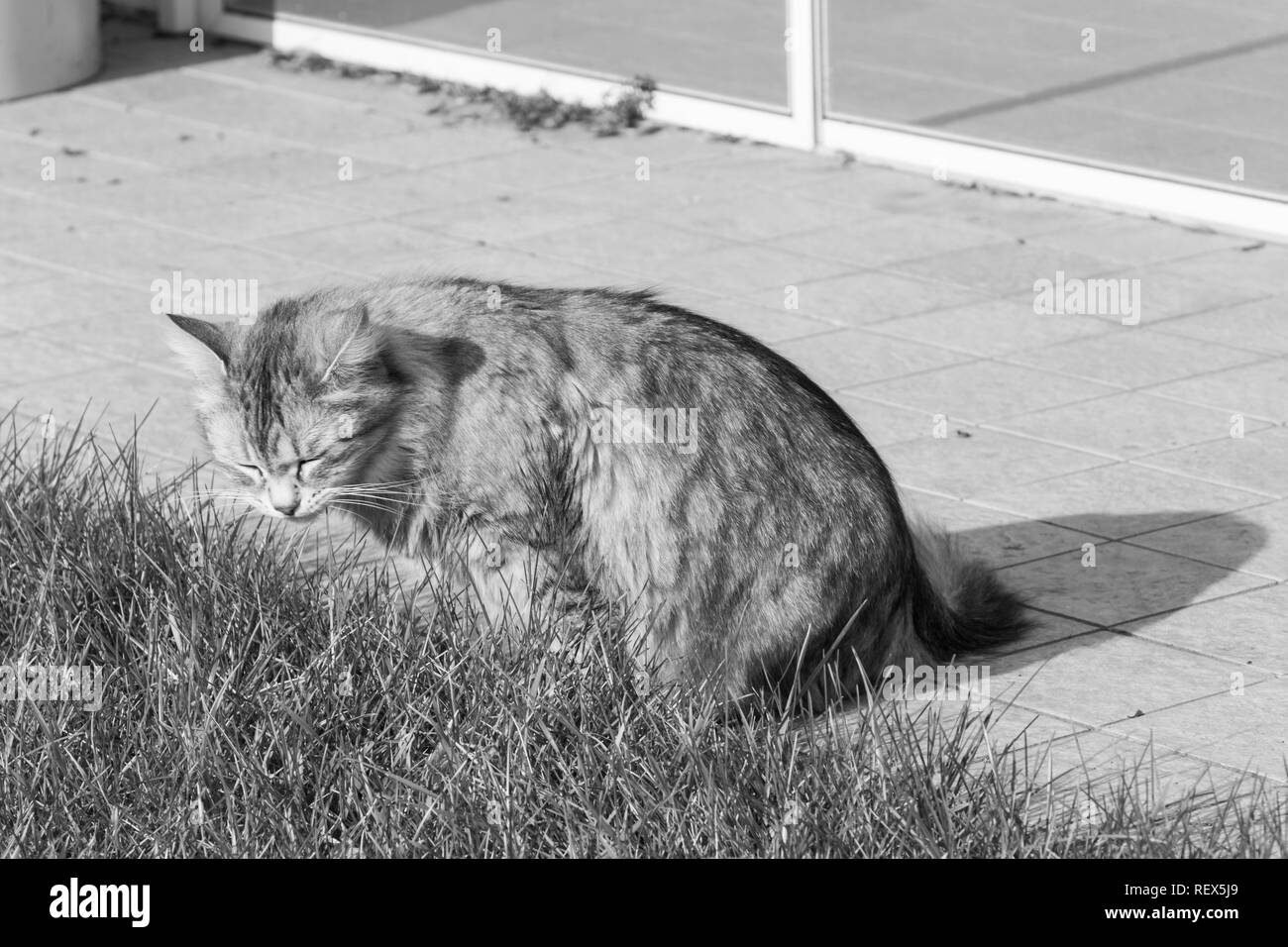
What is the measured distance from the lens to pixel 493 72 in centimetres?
1165

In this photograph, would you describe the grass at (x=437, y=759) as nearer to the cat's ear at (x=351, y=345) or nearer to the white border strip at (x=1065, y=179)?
the cat's ear at (x=351, y=345)

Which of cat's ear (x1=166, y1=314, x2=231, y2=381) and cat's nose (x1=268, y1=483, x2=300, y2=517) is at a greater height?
cat's ear (x1=166, y1=314, x2=231, y2=381)

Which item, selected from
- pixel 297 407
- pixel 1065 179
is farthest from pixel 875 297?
pixel 297 407

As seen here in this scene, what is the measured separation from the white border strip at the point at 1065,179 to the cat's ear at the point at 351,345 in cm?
531

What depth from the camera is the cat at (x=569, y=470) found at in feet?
16.1

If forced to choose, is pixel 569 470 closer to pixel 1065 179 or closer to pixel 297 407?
pixel 297 407

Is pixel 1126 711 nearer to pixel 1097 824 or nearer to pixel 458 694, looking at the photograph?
pixel 1097 824

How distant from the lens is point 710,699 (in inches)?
182

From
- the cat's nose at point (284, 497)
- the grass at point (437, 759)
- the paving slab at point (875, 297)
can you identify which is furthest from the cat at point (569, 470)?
the paving slab at point (875, 297)

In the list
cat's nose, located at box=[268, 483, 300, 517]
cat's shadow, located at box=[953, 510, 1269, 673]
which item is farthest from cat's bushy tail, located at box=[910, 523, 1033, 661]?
cat's nose, located at box=[268, 483, 300, 517]

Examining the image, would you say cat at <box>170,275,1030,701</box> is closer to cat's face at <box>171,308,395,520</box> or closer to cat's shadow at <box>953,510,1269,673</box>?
cat's face at <box>171,308,395,520</box>

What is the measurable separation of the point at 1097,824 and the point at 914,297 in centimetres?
436

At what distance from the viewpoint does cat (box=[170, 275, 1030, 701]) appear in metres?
4.90

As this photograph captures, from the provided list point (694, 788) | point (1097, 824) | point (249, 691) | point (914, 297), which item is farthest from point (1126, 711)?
point (914, 297)
